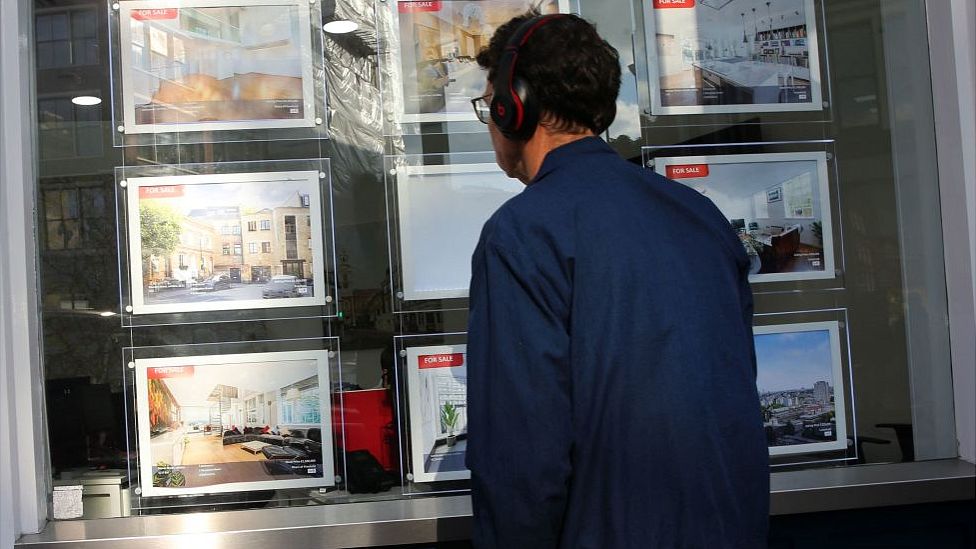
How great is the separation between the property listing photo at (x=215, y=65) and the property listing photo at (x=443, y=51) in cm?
31

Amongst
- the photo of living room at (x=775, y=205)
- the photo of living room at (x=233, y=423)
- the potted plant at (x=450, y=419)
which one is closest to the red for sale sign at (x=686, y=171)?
the photo of living room at (x=775, y=205)

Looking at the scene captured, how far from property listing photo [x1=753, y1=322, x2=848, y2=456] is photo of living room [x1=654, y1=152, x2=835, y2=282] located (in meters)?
0.19

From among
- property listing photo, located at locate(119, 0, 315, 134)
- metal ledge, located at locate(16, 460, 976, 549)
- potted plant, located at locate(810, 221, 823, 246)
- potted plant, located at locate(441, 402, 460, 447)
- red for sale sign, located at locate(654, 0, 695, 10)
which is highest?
red for sale sign, located at locate(654, 0, 695, 10)

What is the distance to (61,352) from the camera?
2.64 meters

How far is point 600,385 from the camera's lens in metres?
1.49

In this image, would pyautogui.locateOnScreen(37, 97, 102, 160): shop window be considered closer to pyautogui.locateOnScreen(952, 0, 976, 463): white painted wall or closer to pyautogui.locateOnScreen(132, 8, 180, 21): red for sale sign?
pyautogui.locateOnScreen(132, 8, 180, 21): red for sale sign

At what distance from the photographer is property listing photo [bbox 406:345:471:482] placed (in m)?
2.72

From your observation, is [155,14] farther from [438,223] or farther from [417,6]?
[438,223]

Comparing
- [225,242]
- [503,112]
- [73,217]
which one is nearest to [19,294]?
[73,217]

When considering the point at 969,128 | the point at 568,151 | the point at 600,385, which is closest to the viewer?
the point at 600,385

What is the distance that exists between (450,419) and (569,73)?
4.49 feet

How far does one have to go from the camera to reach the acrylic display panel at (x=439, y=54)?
2756 millimetres

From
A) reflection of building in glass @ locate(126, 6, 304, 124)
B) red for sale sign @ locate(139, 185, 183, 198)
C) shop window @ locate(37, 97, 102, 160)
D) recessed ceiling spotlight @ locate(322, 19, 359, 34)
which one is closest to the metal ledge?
red for sale sign @ locate(139, 185, 183, 198)

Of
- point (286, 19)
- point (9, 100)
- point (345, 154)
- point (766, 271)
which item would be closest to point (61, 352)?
point (9, 100)
